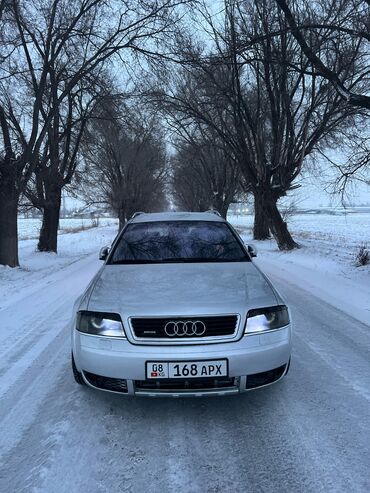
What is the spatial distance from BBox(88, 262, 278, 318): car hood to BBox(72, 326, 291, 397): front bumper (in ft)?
0.83

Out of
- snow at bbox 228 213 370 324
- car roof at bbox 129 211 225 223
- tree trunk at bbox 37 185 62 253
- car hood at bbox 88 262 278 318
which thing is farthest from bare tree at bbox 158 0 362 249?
car hood at bbox 88 262 278 318

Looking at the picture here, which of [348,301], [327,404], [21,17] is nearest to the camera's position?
[327,404]

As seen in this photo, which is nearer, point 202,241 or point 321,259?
point 202,241

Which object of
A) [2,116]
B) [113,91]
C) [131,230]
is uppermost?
[113,91]

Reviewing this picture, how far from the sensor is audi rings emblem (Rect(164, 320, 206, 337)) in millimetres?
3145

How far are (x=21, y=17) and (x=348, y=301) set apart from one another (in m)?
11.2

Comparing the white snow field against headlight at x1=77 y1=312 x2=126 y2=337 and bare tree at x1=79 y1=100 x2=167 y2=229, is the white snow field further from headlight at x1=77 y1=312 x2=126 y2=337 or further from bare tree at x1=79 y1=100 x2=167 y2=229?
bare tree at x1=79 y1=100 x2=167 y2=229

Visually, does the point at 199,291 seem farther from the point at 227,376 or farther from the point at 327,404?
the point at 327,404

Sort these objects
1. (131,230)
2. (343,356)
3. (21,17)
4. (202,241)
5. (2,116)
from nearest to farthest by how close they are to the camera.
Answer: (343,356), (202,241), (131,230), (21,17), (2,116)

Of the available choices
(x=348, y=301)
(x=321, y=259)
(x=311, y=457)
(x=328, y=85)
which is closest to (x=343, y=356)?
(x=311, y=457)

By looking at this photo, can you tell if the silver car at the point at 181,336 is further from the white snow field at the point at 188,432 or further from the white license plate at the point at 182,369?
the white snow field at the point at 188,432

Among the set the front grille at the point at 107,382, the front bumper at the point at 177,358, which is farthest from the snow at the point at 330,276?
the front grille at the point at 107,382

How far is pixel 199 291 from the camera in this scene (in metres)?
3.50

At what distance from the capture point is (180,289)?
3.55 meters
